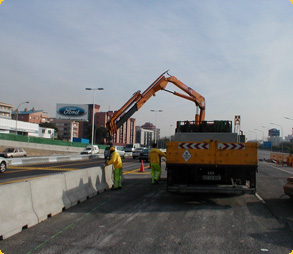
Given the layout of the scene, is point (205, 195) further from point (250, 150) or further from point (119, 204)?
point (119, 204)

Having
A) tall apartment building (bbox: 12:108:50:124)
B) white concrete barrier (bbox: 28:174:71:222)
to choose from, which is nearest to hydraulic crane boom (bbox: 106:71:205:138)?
white concrete barrier (bbox: 28:174:71:222)

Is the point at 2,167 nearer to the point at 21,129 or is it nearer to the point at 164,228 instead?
the point at 164,228

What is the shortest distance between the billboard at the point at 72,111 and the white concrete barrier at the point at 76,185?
221 feet

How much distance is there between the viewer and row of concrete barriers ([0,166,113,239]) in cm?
558

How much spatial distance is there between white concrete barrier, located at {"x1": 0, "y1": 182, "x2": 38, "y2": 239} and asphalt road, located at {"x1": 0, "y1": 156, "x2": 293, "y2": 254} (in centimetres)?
17

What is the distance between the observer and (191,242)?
5.20m

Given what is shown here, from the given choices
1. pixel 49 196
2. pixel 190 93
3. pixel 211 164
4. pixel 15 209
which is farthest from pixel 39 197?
pixel 190 93

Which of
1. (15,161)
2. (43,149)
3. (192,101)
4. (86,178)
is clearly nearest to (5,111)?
(43,149)

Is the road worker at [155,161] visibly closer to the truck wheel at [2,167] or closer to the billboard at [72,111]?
the truck wheel at [2,167]

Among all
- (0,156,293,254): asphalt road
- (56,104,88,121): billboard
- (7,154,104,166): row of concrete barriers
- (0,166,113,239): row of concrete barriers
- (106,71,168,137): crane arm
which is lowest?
(7,154,104,166): row of concrete barriers

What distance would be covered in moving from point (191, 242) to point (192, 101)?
16297 mm

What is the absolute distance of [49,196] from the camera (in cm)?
722

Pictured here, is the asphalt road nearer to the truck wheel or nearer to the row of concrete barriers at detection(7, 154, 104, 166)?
the truck wheel

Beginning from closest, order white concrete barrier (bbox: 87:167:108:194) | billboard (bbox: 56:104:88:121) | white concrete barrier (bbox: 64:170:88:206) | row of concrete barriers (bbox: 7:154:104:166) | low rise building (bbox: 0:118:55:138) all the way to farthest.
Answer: white concrete barrier (bbox: 64:170:88:206) → white concrete barrier (bbox: 87:167:108:194) → row of concrete barriers (bbox: 7:154:104:166) → low rise building (bbox: 0:118:55:138) → billboard (bbox: 56:104:88:121)
